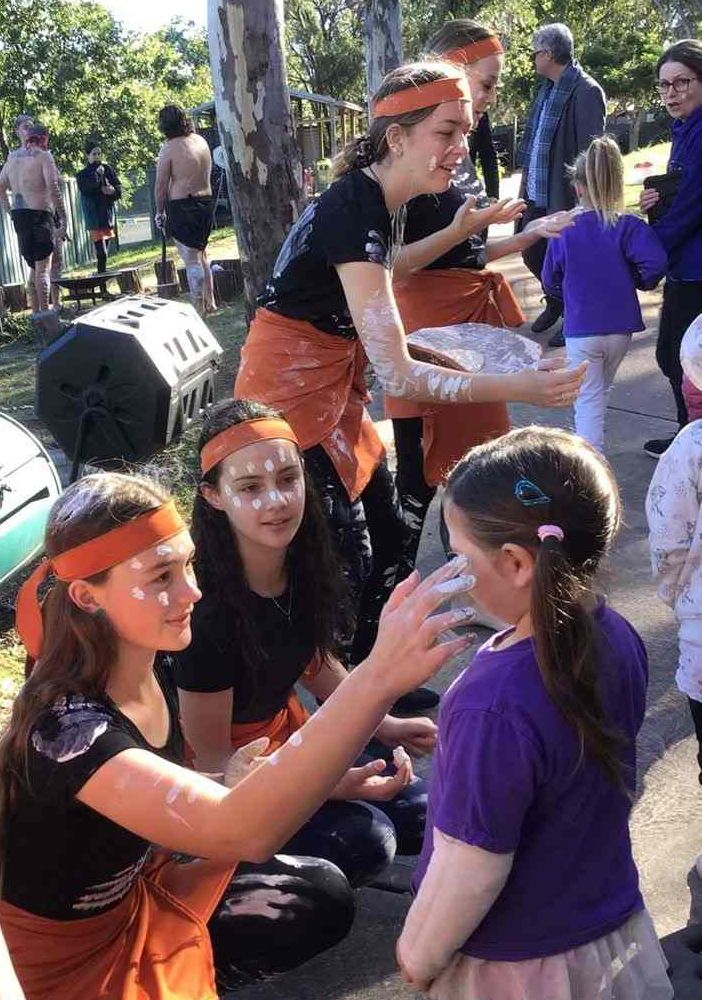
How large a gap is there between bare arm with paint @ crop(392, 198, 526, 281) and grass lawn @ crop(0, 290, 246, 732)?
100 cm

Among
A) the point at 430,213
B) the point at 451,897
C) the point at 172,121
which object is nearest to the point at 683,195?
the point at 430,213

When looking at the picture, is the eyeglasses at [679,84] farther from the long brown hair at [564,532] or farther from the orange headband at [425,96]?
the long brown hair at [564,532]

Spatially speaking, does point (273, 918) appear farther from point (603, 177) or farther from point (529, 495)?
point (603, 177)

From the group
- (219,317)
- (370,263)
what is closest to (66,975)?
(370,263)

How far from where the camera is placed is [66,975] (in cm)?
195

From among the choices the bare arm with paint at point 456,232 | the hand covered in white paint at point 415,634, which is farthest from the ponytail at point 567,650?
the bare arm with paint at point 456,232

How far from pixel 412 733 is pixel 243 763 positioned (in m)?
0.44

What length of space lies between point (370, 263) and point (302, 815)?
154 cm

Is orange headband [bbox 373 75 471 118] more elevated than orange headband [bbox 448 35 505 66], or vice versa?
orange headband [bbox 448 35 505 66]

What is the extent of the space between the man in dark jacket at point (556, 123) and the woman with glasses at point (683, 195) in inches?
76.3

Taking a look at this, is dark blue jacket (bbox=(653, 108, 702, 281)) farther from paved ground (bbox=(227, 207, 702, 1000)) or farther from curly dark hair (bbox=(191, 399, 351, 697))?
curly dark hair (bbox=(191, 399, 351, 697))

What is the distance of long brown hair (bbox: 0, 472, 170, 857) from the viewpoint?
75.2 inches

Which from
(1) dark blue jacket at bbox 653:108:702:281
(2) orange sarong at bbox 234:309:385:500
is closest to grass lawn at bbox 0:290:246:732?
(2) orange sarong at bbox 234:309:385:500

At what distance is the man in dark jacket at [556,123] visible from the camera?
268 inches
